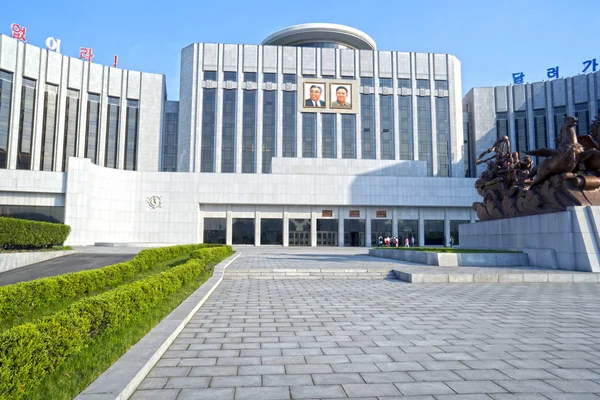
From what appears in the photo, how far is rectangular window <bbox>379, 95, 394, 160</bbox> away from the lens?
53.5m

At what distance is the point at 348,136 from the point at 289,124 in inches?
328

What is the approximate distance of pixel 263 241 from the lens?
4653 centimetres

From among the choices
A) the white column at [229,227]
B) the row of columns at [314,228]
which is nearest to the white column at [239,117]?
the white column at [229,227]

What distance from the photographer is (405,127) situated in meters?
54.2

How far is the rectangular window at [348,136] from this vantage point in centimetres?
5291

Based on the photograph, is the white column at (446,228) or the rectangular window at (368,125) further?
the rectangular window at (368,125)

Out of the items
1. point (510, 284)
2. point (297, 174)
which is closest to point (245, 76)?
point (297, 174)

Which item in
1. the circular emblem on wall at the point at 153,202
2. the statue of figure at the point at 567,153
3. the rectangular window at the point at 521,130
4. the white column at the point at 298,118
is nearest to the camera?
the statue of figure at the point at 567,153

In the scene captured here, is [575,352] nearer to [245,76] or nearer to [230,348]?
[230,348]

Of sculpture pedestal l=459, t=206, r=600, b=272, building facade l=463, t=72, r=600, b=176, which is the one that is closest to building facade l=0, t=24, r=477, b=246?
building facade l=463, t=72, r=600, b=176

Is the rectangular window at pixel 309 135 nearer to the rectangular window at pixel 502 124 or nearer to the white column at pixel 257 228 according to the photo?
the white column at pixel 257 228

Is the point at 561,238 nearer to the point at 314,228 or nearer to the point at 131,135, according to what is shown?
the point at 314,228

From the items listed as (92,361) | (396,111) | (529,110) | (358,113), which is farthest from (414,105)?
(92,361)

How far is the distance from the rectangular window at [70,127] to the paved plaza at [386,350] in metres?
48.7
